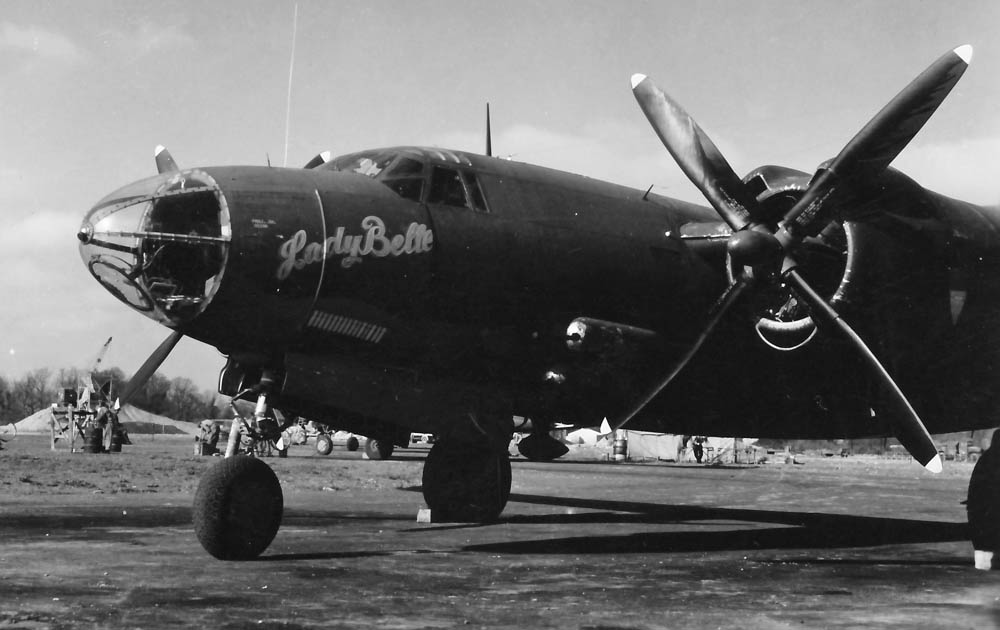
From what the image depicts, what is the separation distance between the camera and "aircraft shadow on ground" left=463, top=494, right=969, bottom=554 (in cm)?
1266

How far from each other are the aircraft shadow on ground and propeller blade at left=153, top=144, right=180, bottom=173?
7.20 meters

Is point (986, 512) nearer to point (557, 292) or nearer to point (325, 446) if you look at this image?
point (557, 292)

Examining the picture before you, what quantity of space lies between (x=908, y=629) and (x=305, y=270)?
6.39 m

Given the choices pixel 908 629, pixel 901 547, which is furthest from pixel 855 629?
pixel 901 547

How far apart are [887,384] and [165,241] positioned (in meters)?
8.00

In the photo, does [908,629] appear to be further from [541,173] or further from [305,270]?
[541,173]

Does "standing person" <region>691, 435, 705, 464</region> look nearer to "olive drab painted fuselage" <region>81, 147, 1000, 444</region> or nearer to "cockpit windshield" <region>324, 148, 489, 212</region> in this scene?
"olive drab painted fuselage" <region>81, 147, 1000, 444</region>

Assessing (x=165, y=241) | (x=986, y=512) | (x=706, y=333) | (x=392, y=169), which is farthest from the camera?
(x=706, y=333)

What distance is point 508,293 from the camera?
1155 cm

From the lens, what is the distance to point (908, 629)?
277 inches

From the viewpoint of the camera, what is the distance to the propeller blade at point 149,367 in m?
12.9

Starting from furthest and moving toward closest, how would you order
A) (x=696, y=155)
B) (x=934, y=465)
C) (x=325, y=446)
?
1. (x=325, y=446)
2. (x=696, y=155)
3. (x=934, y=465)

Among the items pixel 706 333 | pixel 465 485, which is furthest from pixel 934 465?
pixel 465 485

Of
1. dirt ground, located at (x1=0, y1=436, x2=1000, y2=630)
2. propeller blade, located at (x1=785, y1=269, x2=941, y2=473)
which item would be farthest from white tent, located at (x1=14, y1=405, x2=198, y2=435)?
propeller blade, located at (x1=785, y1=269, x2=941, y2=473)
